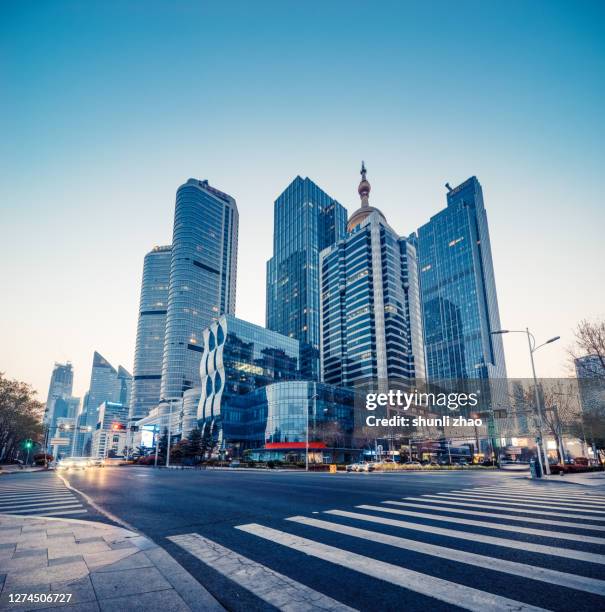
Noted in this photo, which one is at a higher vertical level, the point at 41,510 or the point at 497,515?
the point at 497,515

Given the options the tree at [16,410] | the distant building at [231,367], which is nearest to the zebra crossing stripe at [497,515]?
the tree at [16,410]

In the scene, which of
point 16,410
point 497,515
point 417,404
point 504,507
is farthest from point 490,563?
point 417,404

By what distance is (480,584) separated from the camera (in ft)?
13.6

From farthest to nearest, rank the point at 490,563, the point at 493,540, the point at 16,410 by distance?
the point at 16,410 < the point at 493,540 < the point at 490,563

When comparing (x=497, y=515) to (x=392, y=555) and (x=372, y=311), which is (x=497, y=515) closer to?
(x=392, y=555)

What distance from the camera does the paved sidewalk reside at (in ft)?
12.2

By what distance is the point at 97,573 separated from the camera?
4.56 metres

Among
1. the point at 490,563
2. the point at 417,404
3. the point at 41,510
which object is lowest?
the point at 41,510

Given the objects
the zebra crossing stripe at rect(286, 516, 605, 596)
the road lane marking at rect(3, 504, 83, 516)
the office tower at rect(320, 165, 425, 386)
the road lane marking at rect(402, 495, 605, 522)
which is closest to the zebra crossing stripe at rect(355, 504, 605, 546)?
the zebra crossing stripe at rect(286, 516, 605, 596)

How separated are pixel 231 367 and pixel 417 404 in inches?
3270

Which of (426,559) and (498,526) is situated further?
(498,526)

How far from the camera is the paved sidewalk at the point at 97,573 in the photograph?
371 centimetres

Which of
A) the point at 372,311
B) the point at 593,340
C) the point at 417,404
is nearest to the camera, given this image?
the point at 593,340

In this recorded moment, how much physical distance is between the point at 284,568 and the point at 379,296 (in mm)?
154674
